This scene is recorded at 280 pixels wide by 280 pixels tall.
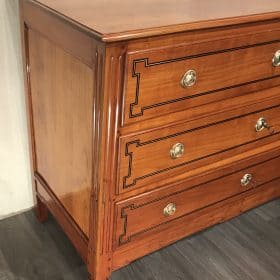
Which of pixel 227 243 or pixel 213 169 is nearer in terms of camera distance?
pixel 213 169

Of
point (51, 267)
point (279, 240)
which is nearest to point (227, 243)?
point (279, 240)

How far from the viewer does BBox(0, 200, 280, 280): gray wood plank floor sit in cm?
140

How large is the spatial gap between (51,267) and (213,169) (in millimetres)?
670

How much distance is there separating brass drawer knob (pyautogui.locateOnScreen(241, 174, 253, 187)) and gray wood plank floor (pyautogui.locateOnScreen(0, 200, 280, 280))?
0.26m

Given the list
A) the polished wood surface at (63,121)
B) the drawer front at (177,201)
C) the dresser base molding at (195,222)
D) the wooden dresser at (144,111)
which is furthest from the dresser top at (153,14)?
the dresser base molding at (195,222)

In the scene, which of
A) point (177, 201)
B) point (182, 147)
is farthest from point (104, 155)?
point (177, 201)

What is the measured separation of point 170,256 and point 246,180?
40cm

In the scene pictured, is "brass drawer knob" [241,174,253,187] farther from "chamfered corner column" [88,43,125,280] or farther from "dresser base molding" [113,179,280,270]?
"chamfered corner column" [88,43,125,280]

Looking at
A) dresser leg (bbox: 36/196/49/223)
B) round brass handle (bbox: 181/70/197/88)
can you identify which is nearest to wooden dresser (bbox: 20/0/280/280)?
round brass handle (bbox: 181/70/197/88)

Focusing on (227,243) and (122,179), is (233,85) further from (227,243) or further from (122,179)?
(227,243)

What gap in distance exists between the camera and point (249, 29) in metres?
1.09

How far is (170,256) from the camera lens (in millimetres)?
1494

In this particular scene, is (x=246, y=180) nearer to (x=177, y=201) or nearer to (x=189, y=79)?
(x=177, y=201)

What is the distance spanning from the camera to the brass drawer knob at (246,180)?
1459 millimetres
